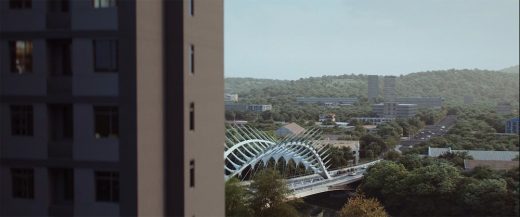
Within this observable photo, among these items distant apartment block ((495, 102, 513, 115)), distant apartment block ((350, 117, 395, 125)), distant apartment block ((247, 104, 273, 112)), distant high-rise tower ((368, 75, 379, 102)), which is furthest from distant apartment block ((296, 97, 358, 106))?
distant apartment block ((495, 102, 513, 115))

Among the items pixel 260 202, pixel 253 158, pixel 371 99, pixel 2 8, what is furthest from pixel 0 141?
pixel 371 99

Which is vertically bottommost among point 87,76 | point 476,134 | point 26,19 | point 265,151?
point 265,151

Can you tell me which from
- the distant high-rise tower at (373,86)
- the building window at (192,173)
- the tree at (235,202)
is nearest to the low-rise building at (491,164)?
the tree at (235,202)

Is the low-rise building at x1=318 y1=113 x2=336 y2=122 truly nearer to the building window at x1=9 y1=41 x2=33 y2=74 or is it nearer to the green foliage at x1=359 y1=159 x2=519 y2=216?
the green foliage at x1=359 y1=159 x2=519 y2=216

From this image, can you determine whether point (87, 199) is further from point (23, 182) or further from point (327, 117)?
point (327, 117)

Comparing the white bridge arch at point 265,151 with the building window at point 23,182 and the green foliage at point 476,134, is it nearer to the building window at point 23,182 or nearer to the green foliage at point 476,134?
the green foliage at point 476,134

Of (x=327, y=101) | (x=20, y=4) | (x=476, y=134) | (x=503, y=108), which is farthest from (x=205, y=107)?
(x=327, y=101)
